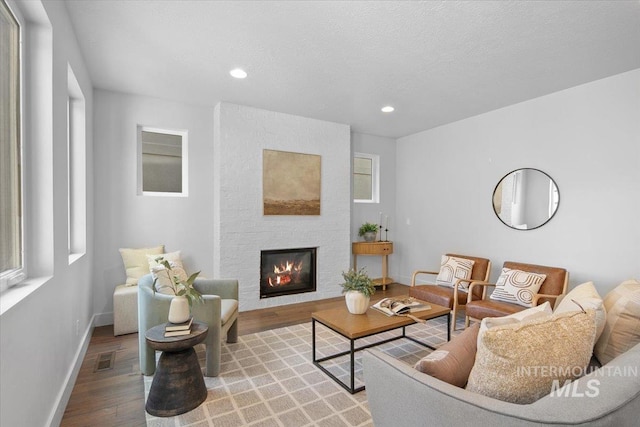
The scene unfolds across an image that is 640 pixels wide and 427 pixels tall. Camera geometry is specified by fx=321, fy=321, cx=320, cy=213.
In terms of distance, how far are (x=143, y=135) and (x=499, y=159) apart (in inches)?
187

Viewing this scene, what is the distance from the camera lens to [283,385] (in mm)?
2447

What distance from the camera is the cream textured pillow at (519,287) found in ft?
10.8

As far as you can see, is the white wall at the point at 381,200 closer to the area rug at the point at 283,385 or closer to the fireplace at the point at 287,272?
the fireplace at the point at 287,272

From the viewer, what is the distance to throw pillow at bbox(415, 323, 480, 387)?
1306 mm

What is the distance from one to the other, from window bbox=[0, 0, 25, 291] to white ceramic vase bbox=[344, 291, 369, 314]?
7.08 feet

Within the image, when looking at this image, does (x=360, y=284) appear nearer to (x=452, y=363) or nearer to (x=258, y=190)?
(x=452, y=363)

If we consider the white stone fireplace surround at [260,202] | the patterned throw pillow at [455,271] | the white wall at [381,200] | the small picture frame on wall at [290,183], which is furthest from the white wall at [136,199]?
the patterned throw pillow at [455,271]

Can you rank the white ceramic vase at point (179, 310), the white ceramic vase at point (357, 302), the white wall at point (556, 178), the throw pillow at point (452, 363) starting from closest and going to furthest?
the throw pillow at point (452, 363) → the white ceramic vase at point (179, 310) → the white ceramic vase at point (357, 302) → the white wall at point (556, 178)

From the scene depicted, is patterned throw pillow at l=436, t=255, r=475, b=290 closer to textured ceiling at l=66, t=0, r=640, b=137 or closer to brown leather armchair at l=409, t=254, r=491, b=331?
brown leather armchair at l=409, t=254, r=491, b=331

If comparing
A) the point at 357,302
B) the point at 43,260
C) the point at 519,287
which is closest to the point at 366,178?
the point at 519,287

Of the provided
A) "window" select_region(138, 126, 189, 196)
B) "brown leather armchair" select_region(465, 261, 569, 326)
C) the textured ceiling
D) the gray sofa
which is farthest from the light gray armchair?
"brown leather armchair" select_region(465, 261, 569, 326)

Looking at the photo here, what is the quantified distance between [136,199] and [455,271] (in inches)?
163

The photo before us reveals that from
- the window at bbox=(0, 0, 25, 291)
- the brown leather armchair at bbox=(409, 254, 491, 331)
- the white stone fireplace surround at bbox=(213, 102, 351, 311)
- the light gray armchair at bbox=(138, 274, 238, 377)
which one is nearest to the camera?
the window at bbox=(0, 0, 25, 291)

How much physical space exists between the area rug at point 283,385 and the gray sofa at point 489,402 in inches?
34.8
